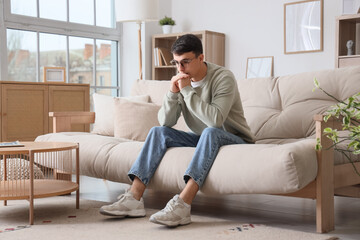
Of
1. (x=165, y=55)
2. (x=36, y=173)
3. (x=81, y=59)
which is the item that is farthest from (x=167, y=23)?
(x=36, y=173)

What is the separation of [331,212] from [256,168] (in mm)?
418

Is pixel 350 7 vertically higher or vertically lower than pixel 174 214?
higher

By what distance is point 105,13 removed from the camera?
6.11 m

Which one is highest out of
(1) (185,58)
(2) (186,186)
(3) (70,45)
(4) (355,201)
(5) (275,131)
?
(3) (70,45)

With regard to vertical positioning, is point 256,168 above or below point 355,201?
above

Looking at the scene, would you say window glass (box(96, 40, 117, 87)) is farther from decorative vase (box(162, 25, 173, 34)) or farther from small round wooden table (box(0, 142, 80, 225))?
small round wooden table (box(0, 142, 80, 225))

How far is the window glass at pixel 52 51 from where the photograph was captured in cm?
538

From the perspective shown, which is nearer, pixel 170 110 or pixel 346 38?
pixel 170 110

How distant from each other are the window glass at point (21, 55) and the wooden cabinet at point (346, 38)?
9.94ft

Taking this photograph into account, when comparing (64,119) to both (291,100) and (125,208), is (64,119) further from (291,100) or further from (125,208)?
(291,100)

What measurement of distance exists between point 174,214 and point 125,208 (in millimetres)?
303

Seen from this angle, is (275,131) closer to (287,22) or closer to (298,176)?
(298,176)

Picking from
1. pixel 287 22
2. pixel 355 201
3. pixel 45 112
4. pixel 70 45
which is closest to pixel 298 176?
pixel 355 201

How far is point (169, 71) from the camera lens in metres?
6.37
